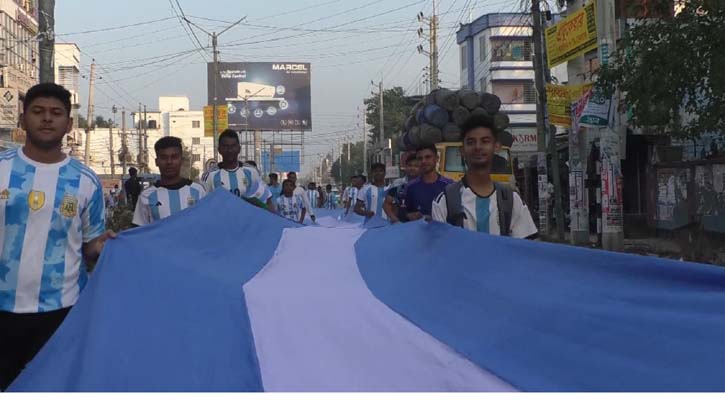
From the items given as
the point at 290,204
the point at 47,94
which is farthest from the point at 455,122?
the point at 47,94

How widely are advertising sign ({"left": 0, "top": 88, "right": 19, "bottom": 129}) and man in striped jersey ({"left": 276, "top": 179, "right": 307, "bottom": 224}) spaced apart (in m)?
20.0

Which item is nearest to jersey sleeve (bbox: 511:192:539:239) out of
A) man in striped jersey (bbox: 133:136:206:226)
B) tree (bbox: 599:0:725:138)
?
man in striped jersey (bbox: 133:136:206:226)

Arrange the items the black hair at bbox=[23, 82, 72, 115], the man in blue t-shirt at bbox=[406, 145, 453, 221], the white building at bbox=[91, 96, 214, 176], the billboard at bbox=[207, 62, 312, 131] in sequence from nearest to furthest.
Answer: the black hair at bbox=[23, 82, 72, 115] < the man in blue t-shirt at bbox=[406, 145, 453, 221] < the billboard at bbox=[207, 62, 312, 131] < the white building at bbox=[91, 96, 214, 176]

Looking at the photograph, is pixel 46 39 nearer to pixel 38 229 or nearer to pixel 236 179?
pixel 236 179

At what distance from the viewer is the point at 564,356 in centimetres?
321

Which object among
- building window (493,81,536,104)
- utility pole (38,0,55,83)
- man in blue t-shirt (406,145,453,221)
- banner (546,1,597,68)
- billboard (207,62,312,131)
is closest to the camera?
man in blue t-shirt (406,145,453,221)

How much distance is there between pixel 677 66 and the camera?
11688 mm

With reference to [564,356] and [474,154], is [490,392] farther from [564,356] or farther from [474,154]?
[474,154]

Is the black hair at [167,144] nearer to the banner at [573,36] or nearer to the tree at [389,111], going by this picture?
the banner at [573,36]

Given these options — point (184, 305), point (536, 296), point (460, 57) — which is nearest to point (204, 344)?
point (184, 305)

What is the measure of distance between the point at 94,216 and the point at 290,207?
37.4ft

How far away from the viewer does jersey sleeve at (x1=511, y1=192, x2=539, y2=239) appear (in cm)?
496

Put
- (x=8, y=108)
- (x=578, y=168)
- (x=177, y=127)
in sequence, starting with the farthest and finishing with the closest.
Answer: (x=177, y=127)
(x=8, y=108)
(x=578, y=168)

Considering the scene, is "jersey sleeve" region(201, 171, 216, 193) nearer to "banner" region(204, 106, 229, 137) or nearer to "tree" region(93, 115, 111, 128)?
"banner" region(204, 106, 229, 137)
